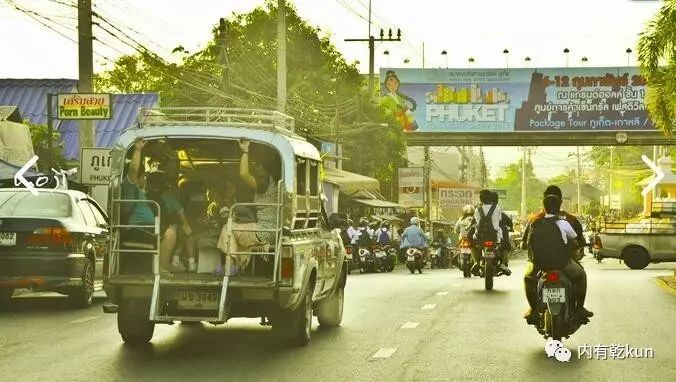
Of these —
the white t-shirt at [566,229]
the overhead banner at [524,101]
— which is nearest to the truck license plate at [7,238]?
the white t-shirt at [566,229]

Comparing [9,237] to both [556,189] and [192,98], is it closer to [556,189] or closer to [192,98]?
[556,189]

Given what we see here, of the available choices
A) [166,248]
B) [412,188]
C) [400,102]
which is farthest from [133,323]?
[400,102]

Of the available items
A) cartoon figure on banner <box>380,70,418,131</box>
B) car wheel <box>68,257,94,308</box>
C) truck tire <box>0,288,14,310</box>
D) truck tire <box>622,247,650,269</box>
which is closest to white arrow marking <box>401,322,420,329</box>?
car wheel <box>68,257,94,308</box>

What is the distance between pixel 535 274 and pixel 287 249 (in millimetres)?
2679

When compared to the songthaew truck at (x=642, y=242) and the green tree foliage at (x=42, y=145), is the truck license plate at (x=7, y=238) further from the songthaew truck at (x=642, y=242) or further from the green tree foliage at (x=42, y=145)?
the songthaew truck at (x=642, y=242)

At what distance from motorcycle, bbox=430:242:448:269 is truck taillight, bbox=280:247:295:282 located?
114 ft

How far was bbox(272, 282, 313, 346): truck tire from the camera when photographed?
13.6 meters

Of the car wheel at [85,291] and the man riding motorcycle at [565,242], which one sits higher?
the man riding motorcycle at [565,242]

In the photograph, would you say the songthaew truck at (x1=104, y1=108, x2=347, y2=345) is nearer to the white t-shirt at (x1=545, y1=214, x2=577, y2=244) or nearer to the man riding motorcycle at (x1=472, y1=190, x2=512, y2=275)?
the white t-shirt at (x1=545, y1=214, x2=577, y2=244)

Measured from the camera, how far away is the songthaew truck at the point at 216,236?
42.1 feet

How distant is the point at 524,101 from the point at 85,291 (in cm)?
5435

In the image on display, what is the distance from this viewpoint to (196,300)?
42.1 feet

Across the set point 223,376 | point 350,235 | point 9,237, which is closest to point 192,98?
point 350,235

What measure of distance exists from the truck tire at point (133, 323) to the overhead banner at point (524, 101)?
57.0 m
